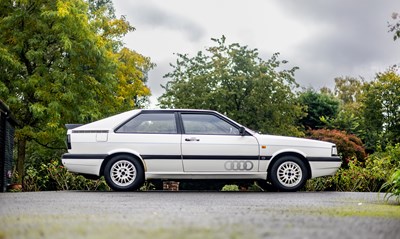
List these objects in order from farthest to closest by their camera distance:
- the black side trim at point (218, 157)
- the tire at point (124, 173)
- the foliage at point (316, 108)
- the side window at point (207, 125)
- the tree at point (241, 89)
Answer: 1. the foliage at point (316, 108)
2. the tree at point (241, 89)
3. the side window at point (207, 125)
4. the black side trim at point (218, 157)
5. the tire at point (124, 173)

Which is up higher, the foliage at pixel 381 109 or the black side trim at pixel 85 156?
the foliage at pixel 381 109

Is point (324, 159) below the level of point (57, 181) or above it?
above

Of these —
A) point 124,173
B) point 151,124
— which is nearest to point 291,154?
point 151,124

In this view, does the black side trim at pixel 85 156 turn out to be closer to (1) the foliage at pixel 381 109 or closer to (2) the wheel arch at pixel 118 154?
(2) the wheel arch at pixel 118 154

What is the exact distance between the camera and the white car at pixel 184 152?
39.7 ft

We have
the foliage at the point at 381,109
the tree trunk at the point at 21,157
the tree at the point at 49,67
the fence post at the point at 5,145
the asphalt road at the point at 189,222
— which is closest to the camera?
the asphalt road at the point at 189,222

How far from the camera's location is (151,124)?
1245 cm

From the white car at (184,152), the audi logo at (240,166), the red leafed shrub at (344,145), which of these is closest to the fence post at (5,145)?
the white car at (184,152)

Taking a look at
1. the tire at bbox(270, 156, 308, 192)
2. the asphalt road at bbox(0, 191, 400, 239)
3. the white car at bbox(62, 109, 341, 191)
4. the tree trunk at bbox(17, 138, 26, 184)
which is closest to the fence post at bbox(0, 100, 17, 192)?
the white car at bbox(62, 109, 341, 191)

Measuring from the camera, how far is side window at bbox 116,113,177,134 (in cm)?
1234

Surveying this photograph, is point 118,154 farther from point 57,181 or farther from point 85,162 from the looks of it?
point 57,181

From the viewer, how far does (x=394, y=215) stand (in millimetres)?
6918

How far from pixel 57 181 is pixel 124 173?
15.5 ft

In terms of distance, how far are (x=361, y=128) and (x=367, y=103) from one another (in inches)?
53.5
